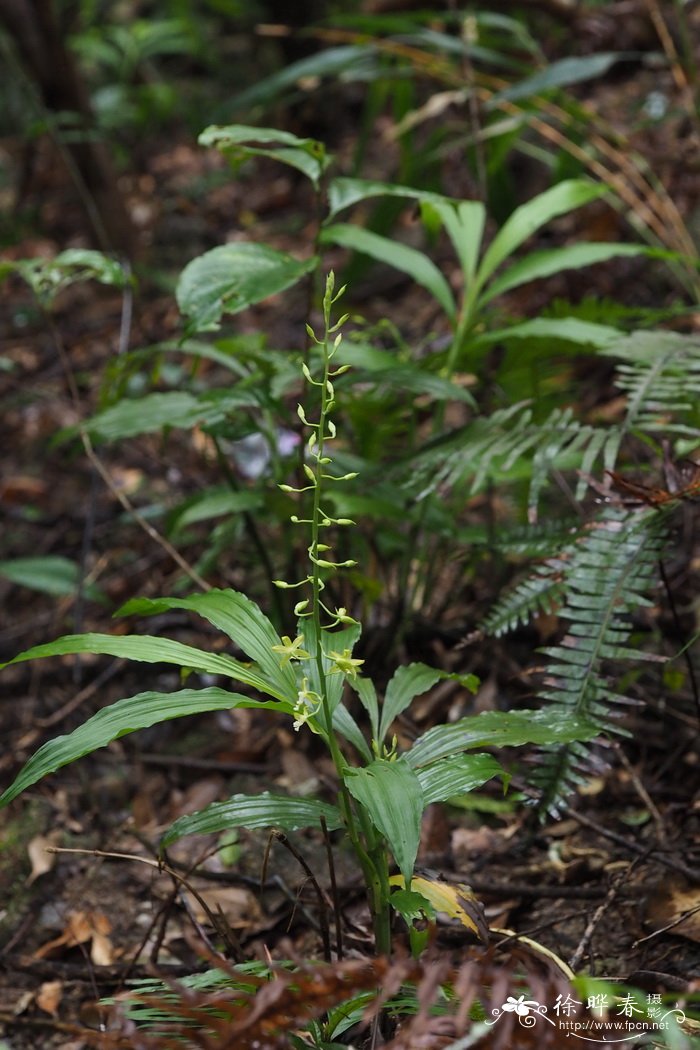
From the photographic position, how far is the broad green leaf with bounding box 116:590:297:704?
4.00 ft

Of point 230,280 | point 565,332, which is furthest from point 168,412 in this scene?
point 565,332

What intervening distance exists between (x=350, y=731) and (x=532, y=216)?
56.0 inches

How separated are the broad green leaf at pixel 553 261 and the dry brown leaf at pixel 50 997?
63.9 inches

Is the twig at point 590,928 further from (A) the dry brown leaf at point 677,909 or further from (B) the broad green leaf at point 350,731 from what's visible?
(B) the broad green leaf at point 350,731

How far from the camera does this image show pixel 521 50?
13.0ft

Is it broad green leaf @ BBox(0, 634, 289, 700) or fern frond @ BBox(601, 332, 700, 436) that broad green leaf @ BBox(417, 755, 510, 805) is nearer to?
broad green leaf @ BBox(0, 634, 289, 700)

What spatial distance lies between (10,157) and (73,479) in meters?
4.20

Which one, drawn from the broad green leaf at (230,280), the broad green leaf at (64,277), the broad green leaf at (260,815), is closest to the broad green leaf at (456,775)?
the broad green leaf at (260,815)

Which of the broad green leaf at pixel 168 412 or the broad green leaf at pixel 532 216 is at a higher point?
the broad green leaf at pixel 532 216

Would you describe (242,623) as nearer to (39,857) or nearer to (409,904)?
(409,904)

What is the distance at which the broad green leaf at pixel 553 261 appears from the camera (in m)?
2.08

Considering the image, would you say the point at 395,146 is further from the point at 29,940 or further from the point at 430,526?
the point at 29,940

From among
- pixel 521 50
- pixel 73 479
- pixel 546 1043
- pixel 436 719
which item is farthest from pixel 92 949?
pixel 521 50

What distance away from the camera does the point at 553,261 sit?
213 cm
